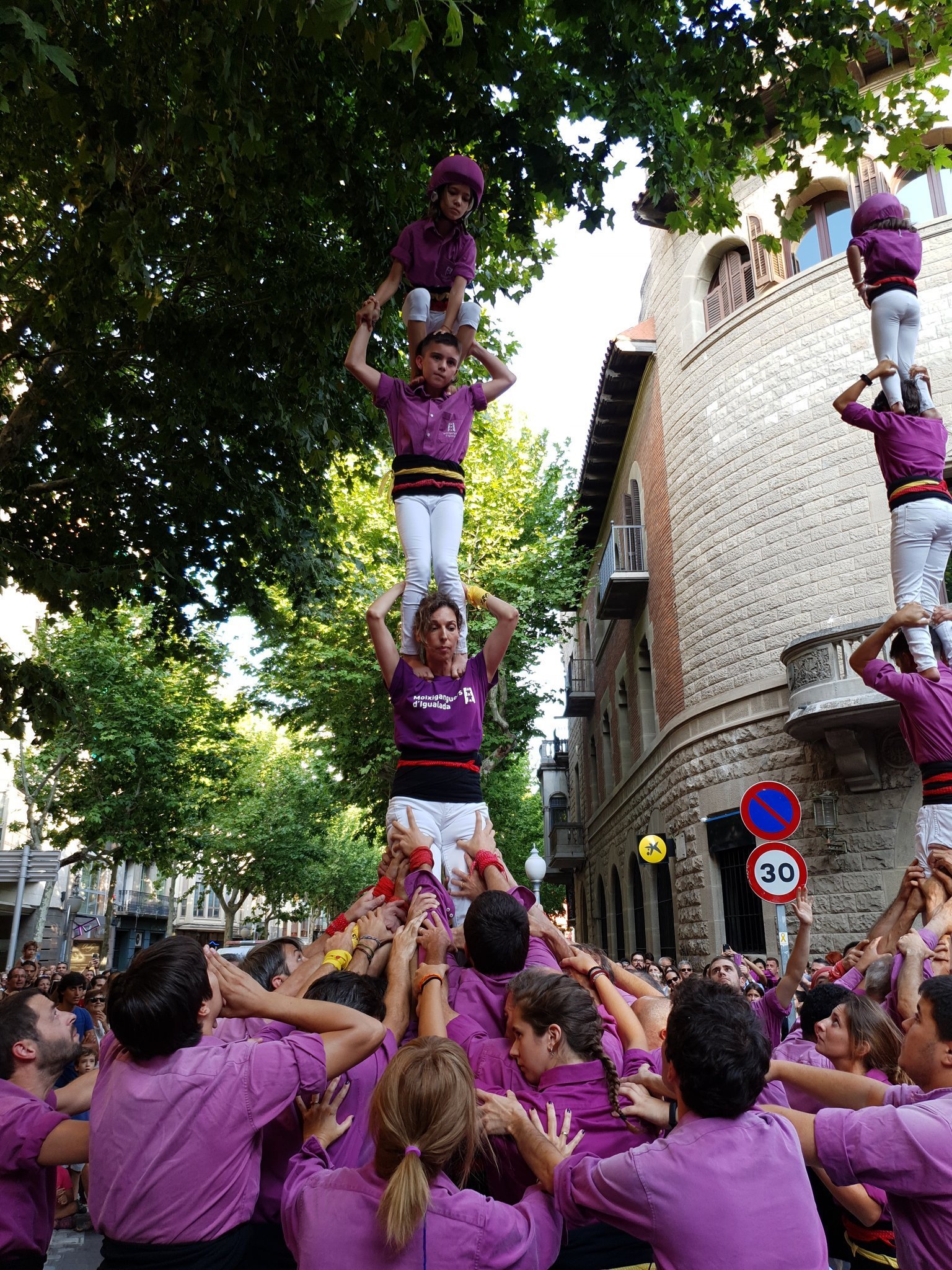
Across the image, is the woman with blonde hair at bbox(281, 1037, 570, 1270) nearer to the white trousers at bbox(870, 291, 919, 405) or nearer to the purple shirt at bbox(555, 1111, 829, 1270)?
the purple shirt at bbox(555, 1111, 829, 1270)

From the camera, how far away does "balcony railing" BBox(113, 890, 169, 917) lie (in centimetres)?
4888

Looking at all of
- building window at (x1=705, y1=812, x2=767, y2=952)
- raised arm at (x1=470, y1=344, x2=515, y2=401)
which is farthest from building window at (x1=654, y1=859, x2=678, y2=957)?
raised arm at (x1=470, y1=344, x2=515, y2=401)

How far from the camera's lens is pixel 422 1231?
219 cm

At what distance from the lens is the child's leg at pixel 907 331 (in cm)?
610

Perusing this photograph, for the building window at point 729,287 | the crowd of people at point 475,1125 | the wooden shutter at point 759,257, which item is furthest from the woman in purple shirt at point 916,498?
the building window at point 729,287

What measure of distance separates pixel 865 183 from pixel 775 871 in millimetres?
12805

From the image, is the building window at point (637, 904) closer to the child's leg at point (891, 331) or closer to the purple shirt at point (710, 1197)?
the child's leg at point (891, 331)

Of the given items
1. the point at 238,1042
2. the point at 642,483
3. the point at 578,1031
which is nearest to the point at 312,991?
the point at 238,1042

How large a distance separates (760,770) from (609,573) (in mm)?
8308

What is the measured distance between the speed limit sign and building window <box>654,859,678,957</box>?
12169 mm

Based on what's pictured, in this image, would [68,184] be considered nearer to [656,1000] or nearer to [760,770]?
[656,1000]

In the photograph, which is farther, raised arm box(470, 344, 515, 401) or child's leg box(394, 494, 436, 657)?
raised arm box(470, 344, 515, 401)

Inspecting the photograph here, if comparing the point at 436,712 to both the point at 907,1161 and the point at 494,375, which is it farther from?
the point at 907,1161

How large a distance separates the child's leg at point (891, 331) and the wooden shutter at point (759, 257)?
11.4 meters
